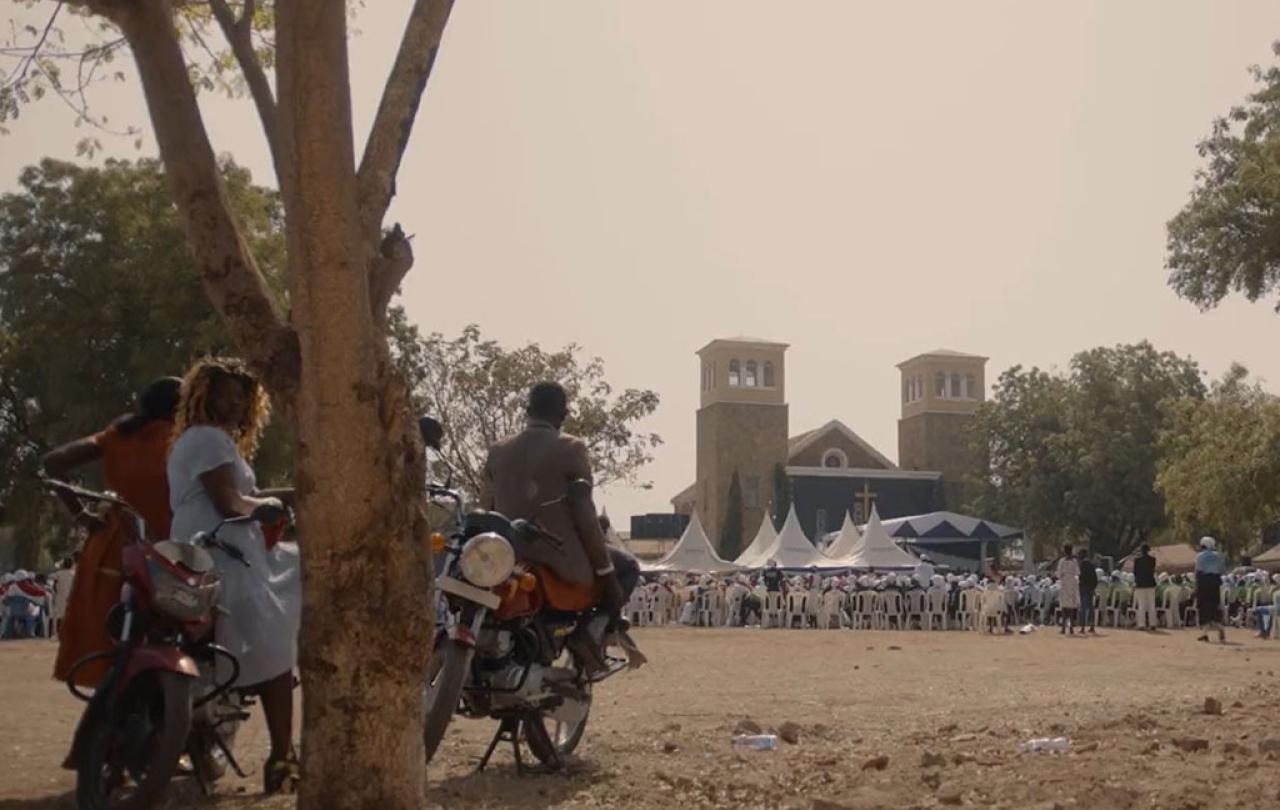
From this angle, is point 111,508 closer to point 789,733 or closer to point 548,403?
point 548,403

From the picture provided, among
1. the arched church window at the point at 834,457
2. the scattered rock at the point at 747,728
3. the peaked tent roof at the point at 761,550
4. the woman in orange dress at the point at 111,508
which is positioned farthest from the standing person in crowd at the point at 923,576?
the arched church window at the point at 834,457

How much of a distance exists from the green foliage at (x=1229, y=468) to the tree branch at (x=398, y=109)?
27.3 meters

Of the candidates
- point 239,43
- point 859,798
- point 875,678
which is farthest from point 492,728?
point 875,678

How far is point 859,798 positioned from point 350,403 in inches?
97.1

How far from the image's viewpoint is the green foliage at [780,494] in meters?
77.9

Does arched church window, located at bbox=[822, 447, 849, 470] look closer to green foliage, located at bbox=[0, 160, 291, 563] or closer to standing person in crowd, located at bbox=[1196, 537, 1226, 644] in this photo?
green foliage, located at bbox=[0, 160, 291, 563]

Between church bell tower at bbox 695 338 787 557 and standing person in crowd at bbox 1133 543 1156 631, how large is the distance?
48.1 m

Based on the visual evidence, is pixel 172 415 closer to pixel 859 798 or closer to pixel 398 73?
pixel 398 73

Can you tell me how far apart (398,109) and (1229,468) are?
2824 cm

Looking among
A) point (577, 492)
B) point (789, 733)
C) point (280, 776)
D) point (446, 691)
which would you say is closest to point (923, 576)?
point (789, 733)

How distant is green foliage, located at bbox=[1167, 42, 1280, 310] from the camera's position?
28.8m

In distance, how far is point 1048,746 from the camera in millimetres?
6609

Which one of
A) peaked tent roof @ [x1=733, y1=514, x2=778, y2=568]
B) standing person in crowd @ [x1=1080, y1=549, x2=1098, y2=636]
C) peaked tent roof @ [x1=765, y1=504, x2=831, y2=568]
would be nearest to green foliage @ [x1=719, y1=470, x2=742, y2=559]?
peaked tent roof @ [x1=733, y1=514, x2=778, y2=568]

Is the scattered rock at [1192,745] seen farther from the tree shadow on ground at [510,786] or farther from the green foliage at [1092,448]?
the green foliage at [1092,448]
